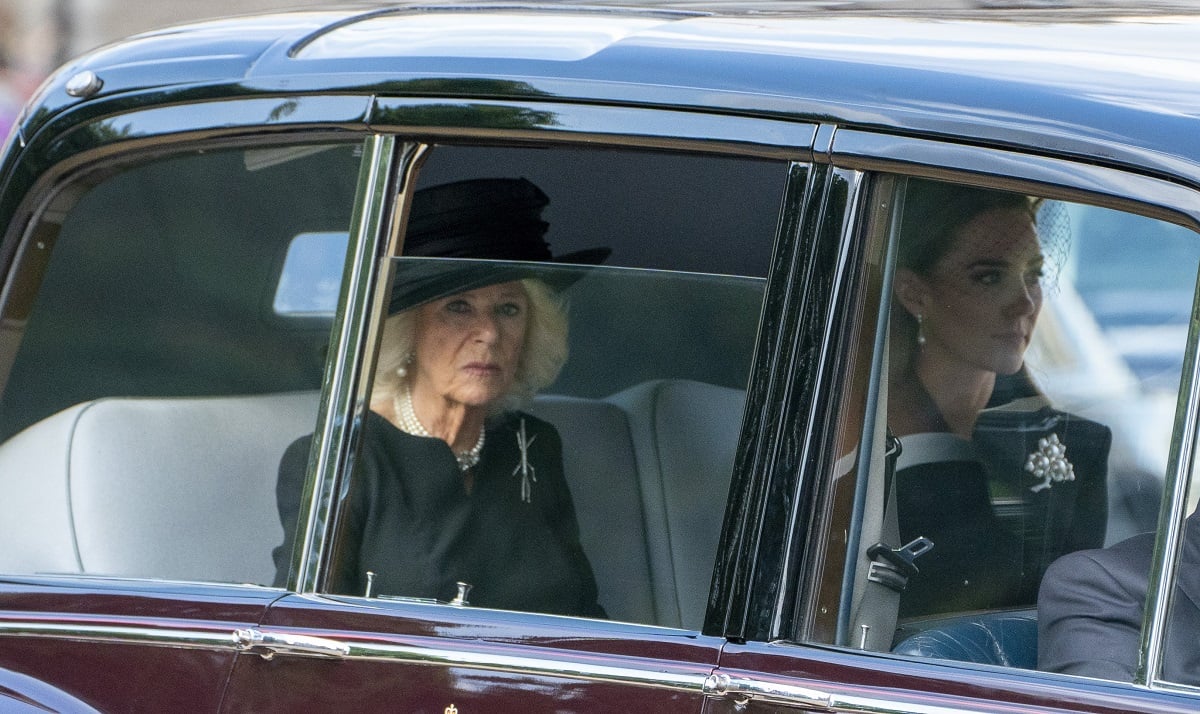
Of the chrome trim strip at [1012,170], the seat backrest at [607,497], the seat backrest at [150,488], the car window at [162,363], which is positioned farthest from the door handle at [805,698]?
the seat backrest at [150,488]

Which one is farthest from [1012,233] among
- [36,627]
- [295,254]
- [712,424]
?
[295,254]

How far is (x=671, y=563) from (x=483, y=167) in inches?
25.4

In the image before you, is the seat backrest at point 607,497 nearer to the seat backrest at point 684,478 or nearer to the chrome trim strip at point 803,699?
the seat backrest at point 684,478

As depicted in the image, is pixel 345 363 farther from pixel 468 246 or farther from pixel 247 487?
pixel 247 487

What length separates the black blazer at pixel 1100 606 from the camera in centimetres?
165

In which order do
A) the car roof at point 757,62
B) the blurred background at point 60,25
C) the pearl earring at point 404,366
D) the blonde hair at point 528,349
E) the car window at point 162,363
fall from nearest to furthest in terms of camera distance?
the car roof at point 757,62 → the blonde hair at point 528,349 → the pearl earring at point 404,366 → the car window at point 162,363 → the blurred background at point 60,25

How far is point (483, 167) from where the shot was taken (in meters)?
2.09

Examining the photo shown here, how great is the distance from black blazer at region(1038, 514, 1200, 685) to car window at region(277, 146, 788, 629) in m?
0.48

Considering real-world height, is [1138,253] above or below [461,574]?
above

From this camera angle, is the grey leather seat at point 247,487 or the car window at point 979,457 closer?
the car window at point 979,457

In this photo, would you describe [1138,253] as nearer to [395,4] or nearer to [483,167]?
[483,167]

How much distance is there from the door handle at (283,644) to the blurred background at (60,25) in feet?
5.86

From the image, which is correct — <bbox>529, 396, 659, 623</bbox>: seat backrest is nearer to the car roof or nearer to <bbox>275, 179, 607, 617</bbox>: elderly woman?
<bbox>275, 179, 607, 617</bbox>: elderly woman

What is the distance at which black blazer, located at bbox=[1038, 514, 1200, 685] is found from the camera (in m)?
1.65
